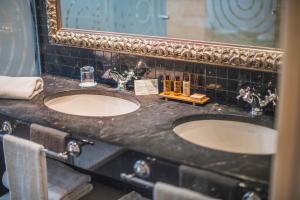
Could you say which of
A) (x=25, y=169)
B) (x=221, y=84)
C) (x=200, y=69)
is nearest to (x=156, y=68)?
(x=200, y=69)

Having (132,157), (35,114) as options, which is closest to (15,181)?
(35,114)

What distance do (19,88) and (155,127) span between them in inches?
30.3

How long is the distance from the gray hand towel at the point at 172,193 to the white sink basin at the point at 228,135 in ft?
1.12

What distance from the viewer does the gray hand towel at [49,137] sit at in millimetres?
1595

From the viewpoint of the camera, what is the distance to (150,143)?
1446mm

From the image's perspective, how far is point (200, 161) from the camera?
130 centimetres

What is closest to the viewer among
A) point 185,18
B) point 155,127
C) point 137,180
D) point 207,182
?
point 207,182

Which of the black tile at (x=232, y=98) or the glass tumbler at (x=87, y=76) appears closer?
the black tile at (x=232, y=98)

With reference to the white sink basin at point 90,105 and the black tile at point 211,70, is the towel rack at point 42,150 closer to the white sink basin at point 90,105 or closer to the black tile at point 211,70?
the white sink basin at point 90,105

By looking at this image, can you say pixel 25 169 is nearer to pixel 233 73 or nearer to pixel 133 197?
pixel 133 197

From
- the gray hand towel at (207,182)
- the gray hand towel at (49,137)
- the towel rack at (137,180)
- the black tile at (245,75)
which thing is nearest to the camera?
the gray hand towel at (207,182)

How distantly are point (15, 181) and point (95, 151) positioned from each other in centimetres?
45

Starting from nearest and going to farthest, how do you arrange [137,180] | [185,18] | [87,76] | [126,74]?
[137,180]
[185,18]
[126,74]
[87,76]

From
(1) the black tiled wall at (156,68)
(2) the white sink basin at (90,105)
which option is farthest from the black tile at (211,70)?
(2) the white sink basin at (90,105)
